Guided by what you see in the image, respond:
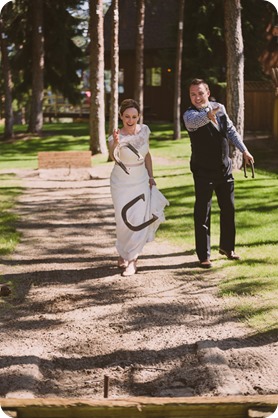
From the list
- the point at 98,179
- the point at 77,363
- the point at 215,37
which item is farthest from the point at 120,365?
the point at 215,37

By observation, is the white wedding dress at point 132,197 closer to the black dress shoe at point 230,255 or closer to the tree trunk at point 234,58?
the black dress shoe at point 230,255

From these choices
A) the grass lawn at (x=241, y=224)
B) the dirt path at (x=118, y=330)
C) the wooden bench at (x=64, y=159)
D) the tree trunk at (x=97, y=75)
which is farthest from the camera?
the tree trunk at (x=97, y=75)

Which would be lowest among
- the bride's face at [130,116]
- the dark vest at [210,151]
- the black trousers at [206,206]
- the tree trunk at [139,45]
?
the black trousers at [206,206]

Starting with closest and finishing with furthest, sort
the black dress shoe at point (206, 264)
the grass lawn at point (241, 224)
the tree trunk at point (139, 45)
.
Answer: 1. the grass lawn at point (241, 224)
2. the black dress shoe at point (206, 264)
3. the tree trunk at point (139, 45)

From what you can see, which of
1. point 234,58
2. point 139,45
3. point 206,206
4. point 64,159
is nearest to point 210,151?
point 206,206

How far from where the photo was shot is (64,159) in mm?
20344

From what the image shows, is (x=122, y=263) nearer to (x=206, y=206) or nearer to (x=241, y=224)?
(x=206, y=206)

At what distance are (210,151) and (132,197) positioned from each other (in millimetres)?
1017

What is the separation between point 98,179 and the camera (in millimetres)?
18766

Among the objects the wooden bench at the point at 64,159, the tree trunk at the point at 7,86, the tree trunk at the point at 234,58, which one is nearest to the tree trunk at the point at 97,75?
the wooden bench at the point at 64,159

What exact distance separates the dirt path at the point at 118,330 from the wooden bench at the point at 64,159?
31.7 ft

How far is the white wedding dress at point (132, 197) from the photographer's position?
8.37 meters

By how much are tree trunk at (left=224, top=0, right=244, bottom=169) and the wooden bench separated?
5023 millimetres

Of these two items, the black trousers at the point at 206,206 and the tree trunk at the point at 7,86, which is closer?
Result: the black trousers at the point at 206,206
